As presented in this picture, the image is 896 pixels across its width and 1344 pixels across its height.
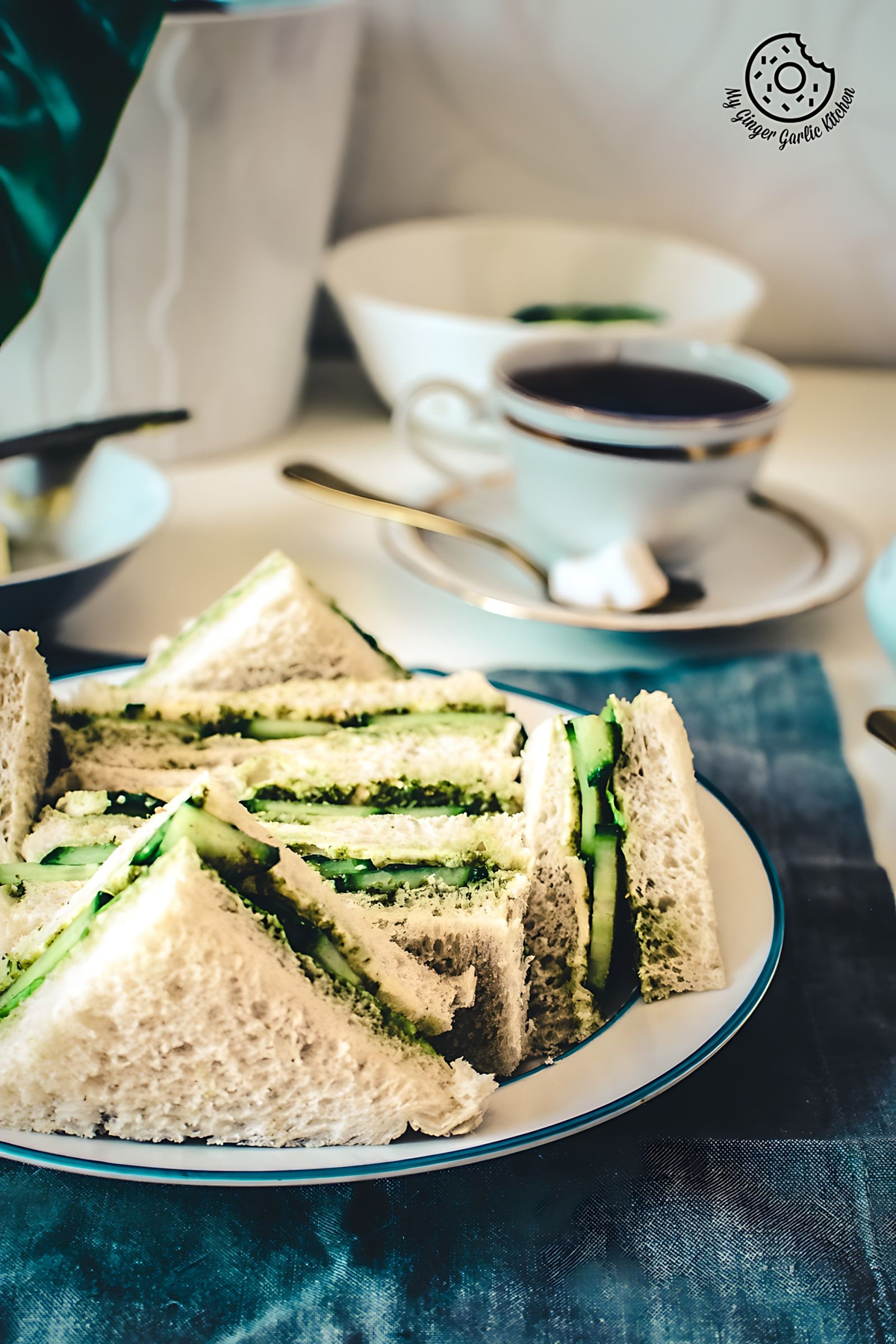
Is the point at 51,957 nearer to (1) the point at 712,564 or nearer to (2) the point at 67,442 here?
(2) the point at 67,442

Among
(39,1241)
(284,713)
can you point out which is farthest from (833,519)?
(39,1241)

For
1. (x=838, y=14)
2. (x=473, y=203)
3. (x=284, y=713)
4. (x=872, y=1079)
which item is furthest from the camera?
(x=473, y=203)

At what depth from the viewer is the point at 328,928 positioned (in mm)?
744

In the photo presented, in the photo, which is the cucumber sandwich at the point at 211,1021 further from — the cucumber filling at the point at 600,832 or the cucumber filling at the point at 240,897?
the cucumber filling at the point at 600,832

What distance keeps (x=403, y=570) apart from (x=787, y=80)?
0.97m

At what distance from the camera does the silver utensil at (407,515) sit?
1587 millimetres

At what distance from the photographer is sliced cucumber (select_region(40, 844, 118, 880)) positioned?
0.85 m

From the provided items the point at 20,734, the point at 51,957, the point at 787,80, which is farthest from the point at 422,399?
the point at 51,957

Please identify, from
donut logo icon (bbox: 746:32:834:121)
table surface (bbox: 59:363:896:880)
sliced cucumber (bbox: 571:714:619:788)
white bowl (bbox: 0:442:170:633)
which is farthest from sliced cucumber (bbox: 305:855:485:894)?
donut logo icon (bbox: 746:32:834:121)

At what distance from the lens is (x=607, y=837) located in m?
0.87

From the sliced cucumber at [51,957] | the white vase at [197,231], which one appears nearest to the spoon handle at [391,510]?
the white vase at [197,231]

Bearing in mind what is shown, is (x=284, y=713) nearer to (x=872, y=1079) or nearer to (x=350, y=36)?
(x=872, y=1079)

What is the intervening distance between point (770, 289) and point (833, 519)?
872mm

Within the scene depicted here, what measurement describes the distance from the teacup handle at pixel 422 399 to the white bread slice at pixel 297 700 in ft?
2.49
